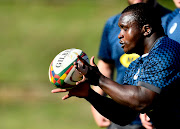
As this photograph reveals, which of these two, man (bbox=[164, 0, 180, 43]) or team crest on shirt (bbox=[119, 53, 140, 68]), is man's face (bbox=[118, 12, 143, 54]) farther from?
team crest on shirt (bbox=[119, 53, 140, 68])

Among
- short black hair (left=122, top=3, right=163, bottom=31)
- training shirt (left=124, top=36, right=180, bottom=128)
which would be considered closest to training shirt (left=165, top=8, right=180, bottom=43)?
short black hair (left=122, top=3, right=163, bottom=31)

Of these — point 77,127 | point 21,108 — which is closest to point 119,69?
point 77,127

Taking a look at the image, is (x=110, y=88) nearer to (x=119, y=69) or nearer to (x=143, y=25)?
(x=143, y=25)

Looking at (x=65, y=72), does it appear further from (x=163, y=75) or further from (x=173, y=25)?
(x=173, y=25)

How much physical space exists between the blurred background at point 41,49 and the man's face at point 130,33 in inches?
236

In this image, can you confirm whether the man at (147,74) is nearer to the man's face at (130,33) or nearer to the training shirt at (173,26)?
A: the man's face at (130,33)

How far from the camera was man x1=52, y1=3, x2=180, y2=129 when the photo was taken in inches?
120

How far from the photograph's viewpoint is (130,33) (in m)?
3.37

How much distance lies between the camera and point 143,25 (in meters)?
3.32

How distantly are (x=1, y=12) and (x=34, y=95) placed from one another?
960 centimetres

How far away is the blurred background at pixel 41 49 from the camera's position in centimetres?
1023

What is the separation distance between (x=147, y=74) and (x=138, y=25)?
18.3 inches

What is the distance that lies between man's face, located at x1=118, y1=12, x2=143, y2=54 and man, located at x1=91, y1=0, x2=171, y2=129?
1.19m

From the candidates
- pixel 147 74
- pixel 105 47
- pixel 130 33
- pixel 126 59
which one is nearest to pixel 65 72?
pixel 130 33
